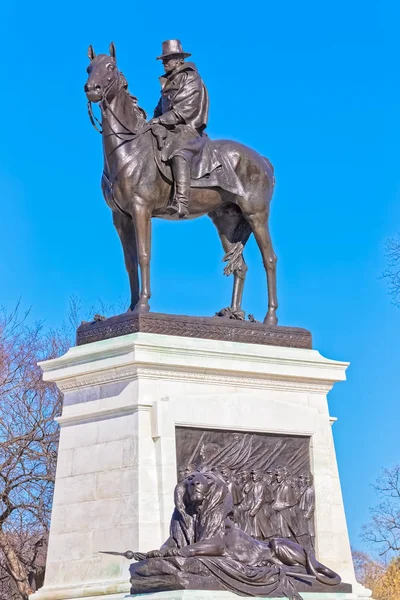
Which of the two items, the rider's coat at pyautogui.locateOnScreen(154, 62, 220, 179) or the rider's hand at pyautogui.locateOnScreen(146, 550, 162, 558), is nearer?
the rider's hand at pyautogui.locateOnScreen(146, 550, 162, 558)

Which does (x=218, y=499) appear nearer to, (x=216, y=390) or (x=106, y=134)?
(x=216, y=390)

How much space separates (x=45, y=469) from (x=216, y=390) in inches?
614

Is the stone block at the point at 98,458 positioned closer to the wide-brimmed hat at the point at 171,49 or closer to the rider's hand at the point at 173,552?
the rider's hand at the point at 173,552

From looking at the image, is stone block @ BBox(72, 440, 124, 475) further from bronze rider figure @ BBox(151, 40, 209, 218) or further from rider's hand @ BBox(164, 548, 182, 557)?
bronze rider figure @ BBox(151, 40, 209, 218)

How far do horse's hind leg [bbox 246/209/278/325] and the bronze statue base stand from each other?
0.46 m

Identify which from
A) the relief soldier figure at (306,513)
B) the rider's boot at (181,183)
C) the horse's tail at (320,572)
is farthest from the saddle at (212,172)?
the horse's tail at (320,572)

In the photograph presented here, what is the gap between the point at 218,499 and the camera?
15.9 meters

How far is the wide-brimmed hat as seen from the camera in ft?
63.2

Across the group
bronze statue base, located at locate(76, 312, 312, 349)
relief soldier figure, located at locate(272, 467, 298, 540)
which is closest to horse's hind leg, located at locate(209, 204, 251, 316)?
bronze statue base, located at locate(76, 312, 312, 349)

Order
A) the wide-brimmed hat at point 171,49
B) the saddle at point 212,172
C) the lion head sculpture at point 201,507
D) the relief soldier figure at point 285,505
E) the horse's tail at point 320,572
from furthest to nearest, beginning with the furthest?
1. the wide-brimmed hat at point 171,49
2. the saddle at point 212,172
3. the relief soldier figure at point 285,505
4. the horse's tail at point 320,572
5. the lion head sculpture at point 201,507

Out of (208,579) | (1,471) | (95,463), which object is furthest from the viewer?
Result: (1,471)

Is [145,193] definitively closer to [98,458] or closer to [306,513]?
[98,458]

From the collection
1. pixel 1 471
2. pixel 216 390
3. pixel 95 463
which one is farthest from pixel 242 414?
pixel 1 471

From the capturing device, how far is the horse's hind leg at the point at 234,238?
64.3ft
